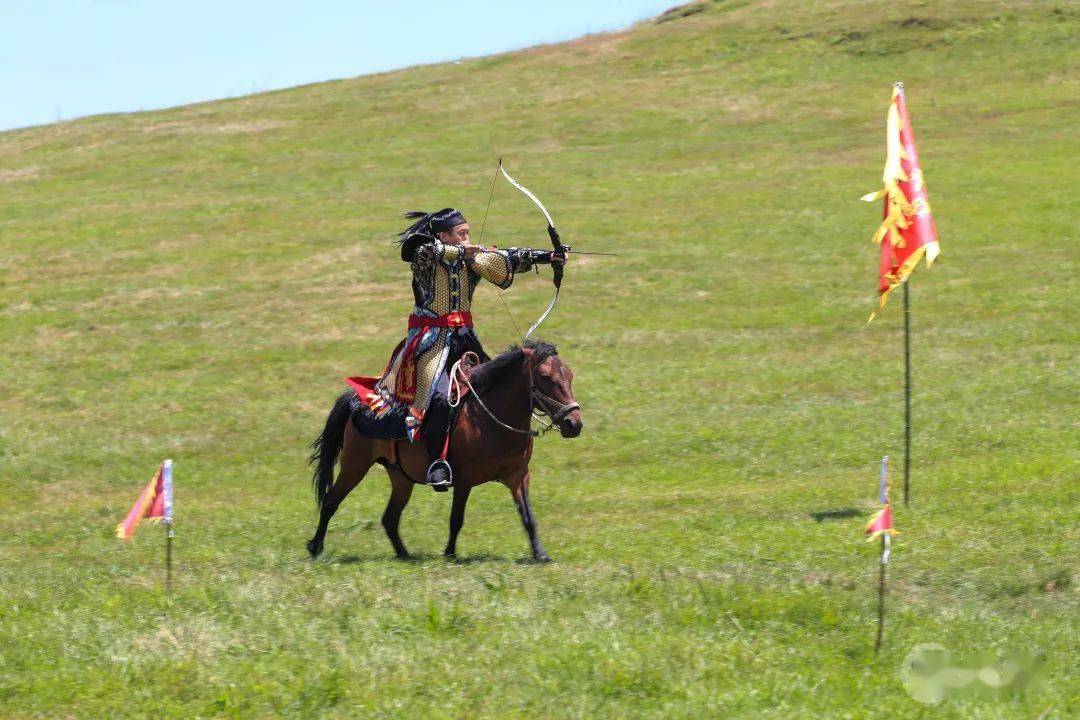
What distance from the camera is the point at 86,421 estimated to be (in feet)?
89.2

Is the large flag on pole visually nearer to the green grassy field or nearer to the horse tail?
the green grassy field

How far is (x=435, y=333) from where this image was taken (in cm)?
1523

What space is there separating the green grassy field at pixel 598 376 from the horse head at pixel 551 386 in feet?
5.29

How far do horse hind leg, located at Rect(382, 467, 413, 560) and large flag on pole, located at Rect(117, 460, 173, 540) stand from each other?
3.92 meters

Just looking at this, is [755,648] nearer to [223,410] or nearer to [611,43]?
[223,410]

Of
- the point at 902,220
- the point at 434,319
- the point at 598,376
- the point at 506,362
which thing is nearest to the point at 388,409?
the point at 434,319

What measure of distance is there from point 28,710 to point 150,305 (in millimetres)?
27802

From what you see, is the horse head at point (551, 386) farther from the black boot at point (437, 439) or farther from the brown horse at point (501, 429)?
the black boot at point (437, 439)

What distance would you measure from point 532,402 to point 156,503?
4156mm

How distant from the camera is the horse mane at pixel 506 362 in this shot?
1446cm

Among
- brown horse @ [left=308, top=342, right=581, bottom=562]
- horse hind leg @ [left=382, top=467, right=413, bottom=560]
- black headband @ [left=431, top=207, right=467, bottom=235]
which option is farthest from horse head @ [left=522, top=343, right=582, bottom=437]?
horse hind leg @ [left=382, top=467, right=413, bottom=560]

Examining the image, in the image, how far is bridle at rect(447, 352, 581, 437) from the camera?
14.0 meters

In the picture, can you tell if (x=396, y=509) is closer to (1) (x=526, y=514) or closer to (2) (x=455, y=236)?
(1) (x=526, y=514)

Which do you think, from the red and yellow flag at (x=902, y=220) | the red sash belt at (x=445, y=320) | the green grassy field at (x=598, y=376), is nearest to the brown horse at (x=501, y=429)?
the red sash belt at (x=445, y=320)
